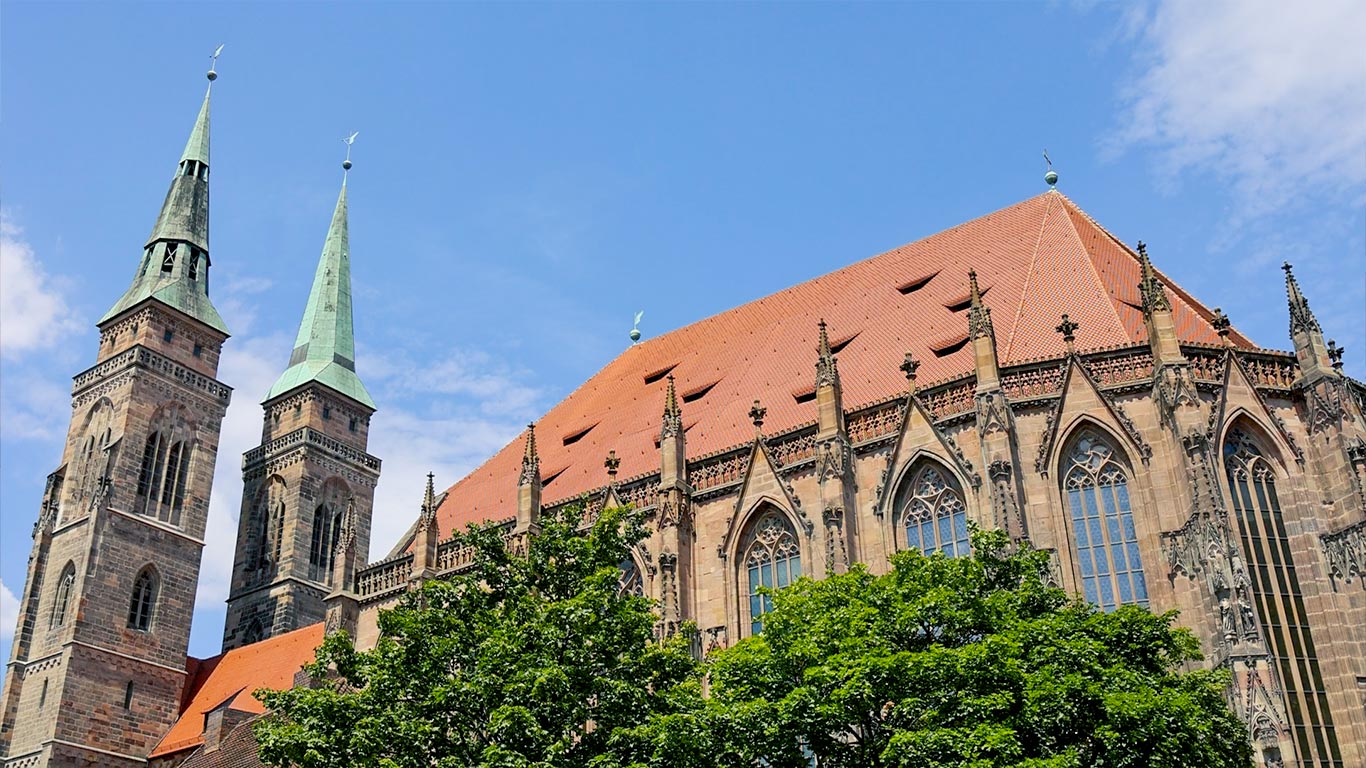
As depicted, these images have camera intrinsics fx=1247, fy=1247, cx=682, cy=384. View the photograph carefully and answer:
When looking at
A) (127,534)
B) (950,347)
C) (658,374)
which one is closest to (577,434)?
(658,374)

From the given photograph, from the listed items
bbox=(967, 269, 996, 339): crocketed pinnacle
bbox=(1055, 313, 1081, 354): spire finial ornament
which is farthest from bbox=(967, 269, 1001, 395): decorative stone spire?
bbox=(1055, 313, 1081, 354): spire finial ornament

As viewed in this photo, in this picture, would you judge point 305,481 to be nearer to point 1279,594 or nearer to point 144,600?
point 144,600

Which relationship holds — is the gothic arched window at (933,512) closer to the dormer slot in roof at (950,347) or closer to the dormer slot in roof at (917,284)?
the dormer slot in roof at (950,347)

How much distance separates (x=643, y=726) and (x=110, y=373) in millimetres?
33947

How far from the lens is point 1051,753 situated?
13.7 metres

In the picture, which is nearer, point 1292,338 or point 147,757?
point 1292,338

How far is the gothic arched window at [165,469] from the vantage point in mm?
41500

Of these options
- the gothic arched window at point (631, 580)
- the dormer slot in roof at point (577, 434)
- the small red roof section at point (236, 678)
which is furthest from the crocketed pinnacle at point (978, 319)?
the small red roof section at point (236, 678)

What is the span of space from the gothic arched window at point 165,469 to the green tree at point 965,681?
31025 mm

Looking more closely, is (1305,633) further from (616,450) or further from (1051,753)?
(616,450)

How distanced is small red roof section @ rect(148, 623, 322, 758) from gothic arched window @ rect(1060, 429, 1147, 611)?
24037 mm

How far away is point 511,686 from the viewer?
1577 cm

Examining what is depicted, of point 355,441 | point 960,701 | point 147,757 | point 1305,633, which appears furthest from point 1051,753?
point 355,441

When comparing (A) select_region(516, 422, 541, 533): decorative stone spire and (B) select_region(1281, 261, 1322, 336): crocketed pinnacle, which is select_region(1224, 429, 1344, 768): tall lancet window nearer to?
(B) select_region(1281, 261, 1322, 336): crocketed pinnacle
